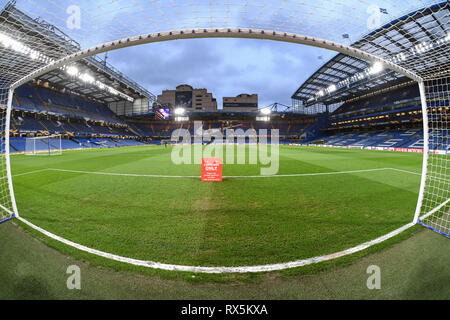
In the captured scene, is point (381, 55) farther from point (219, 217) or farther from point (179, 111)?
point (179, 111)

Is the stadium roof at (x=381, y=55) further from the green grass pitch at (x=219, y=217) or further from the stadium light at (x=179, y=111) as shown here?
the stadium light at (x=179, y=111)

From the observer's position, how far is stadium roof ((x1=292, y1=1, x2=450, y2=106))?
9.78 ft

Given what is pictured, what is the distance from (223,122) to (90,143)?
4591cm

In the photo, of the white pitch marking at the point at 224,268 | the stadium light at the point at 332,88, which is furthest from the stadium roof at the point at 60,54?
the stadium light at the point at 332,88

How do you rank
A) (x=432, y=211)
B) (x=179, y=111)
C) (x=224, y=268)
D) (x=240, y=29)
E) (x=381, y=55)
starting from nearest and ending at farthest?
(x=224, y=268), (x=240, y=29), (x=381, y=55), (x=432, y=211), (x=179, y=111)

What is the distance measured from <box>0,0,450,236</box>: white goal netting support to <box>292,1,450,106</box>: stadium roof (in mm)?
31

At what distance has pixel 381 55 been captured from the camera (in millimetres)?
3408

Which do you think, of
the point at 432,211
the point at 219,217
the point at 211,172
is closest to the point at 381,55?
the point at 432,211

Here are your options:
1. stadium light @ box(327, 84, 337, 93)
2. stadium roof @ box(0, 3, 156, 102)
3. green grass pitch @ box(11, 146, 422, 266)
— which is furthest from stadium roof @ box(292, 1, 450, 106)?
stadium roof @ box(0, 3, 156, 102)

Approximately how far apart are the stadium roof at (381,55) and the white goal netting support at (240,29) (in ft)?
0.10

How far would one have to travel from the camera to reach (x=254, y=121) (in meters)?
73.4

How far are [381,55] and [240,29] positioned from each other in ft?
9.31
